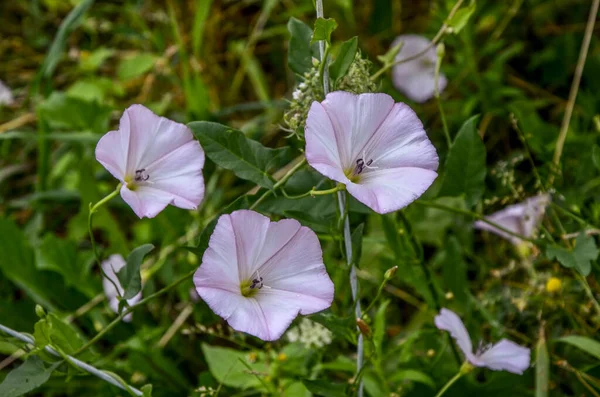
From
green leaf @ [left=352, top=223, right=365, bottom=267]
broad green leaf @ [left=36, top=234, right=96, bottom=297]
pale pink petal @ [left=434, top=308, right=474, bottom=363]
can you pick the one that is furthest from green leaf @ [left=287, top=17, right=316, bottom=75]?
broad green leaf @ [left=36, top=234, right=96, bottom=297]

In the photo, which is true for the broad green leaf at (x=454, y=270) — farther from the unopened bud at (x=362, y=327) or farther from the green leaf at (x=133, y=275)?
the green leaf at (x=133, y=275)

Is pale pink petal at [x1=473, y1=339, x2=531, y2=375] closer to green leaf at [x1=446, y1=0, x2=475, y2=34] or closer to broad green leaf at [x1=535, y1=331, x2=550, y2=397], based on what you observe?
broad green leaf at [x1=535, y1=331, x2=550, y2=397]

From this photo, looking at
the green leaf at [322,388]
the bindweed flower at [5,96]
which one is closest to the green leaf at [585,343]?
the green leaf at [322,388]

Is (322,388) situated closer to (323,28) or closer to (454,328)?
(454,328)

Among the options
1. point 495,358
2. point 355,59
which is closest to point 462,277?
point 495,358

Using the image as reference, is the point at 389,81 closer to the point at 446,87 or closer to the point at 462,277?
the point at 446,87

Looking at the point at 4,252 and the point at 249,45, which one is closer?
the point at 4,252
